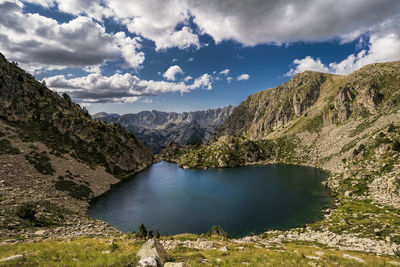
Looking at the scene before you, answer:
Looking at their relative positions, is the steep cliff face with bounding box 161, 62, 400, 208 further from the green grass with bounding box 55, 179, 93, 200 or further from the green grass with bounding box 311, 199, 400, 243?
the green grass with bounding box 55, 179, 93, 200

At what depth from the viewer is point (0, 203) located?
A: 38594 mm

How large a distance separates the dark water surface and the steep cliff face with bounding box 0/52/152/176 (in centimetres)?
3067

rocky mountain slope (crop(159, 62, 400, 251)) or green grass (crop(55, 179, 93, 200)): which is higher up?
rocky mountain slope (crop(159, 62, 400, 251))

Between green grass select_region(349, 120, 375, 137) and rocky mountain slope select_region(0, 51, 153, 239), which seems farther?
green grass select_region(349, 120, 375, 137)

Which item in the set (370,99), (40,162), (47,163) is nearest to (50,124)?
(47,163)

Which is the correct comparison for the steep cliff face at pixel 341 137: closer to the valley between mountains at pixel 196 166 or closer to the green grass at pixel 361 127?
the green grass at pixel 361 127

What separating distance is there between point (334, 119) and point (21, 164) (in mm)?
230351

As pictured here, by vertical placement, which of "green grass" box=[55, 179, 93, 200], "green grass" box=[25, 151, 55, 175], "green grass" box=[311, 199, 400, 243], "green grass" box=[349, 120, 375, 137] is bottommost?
"green grass" box=[55, 179, 93, 200]

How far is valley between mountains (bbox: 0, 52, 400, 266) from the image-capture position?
18719 millimetres

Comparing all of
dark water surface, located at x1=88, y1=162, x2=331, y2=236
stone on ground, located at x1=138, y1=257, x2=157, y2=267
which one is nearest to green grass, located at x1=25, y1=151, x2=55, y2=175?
dark water surface, located at x1=88, y1=162, x2=331, y2=236

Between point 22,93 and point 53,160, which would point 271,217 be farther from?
point 22,93

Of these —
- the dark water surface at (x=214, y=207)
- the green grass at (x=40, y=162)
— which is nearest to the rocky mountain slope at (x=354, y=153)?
the dark water surface at (x=214, y=207)

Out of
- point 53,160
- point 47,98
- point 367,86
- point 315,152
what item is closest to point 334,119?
point 367,86

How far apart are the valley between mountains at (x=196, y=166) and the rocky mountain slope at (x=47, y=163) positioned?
0.43 meters
